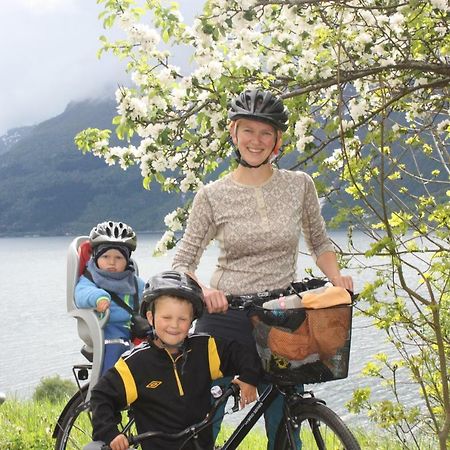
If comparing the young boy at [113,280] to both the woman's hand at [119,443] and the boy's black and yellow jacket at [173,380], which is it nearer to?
the boy's black and yellow jacket at [173,380]

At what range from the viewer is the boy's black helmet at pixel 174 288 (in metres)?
3.90

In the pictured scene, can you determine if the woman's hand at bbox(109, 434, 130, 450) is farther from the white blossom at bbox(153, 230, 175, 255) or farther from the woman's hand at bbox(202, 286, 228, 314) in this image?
the white blossom at bbox(153, 230, 175, 255)

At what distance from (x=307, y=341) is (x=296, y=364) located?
145mm

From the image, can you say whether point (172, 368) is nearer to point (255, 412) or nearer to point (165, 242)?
point (255, 412)

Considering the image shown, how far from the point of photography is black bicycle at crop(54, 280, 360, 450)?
11.7 feet

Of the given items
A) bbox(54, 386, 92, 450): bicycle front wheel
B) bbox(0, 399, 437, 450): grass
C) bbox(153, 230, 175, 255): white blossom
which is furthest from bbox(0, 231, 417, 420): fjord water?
bbox(54, 386, 92, 450): bicycle front wheel

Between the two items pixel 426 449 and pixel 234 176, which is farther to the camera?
pixel 426 449

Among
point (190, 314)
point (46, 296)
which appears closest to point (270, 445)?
point (190, 314)

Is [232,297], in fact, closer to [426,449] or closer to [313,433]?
[313,433]

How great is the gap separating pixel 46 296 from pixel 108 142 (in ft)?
359

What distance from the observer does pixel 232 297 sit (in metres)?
3.99

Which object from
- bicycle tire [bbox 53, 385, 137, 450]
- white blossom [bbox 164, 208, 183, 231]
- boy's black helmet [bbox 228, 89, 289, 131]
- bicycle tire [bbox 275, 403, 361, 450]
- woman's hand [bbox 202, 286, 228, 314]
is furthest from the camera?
white blossom [bbox 164, 208, 183, 231]

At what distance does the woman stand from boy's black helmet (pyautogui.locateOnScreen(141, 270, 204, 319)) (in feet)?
0.62

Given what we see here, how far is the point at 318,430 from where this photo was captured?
3.93 meters
